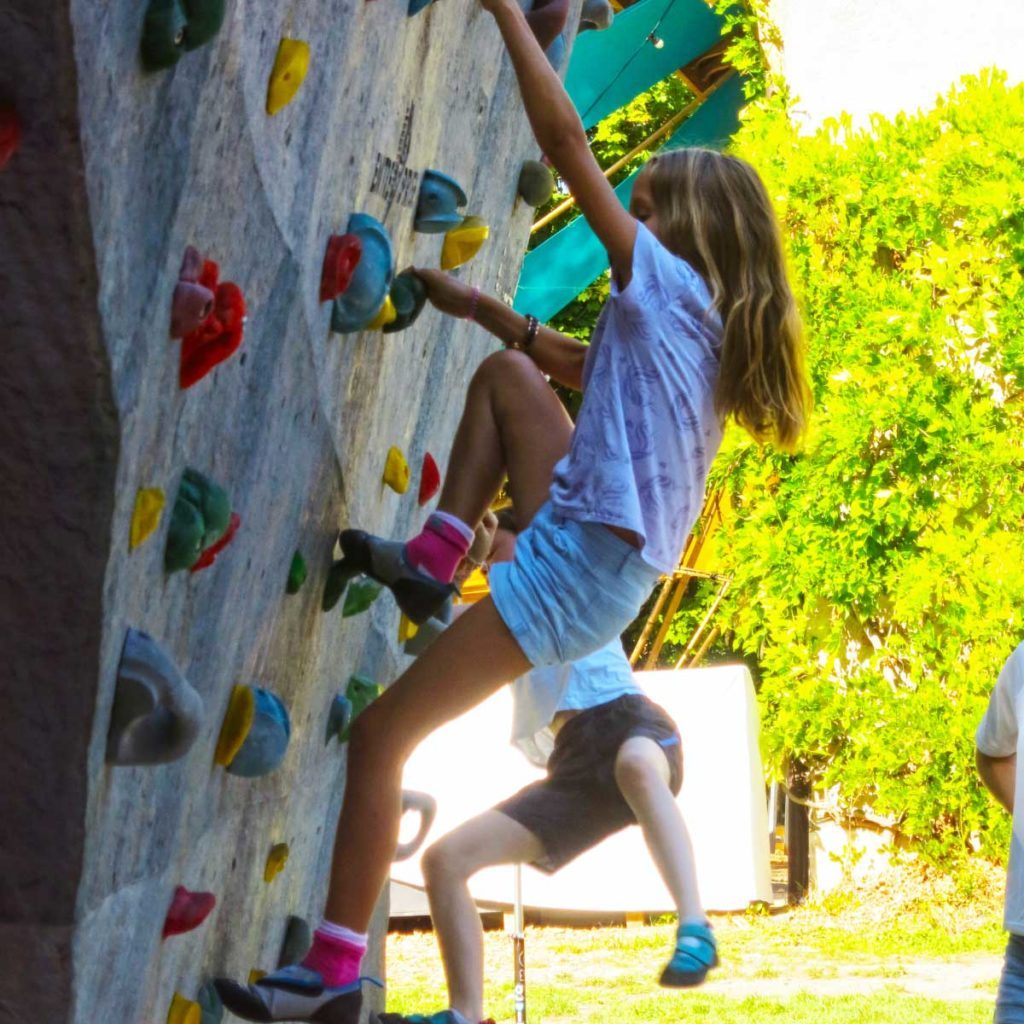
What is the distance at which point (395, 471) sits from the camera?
2889 millimetres

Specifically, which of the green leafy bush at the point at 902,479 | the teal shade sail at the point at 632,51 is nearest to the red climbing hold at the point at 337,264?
the green leafy bush at the point at 902,479

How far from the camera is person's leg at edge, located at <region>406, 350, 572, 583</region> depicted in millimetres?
2875

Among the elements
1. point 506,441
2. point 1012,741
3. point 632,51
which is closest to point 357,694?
point 506,441

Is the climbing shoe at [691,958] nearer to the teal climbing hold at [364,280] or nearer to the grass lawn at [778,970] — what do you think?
the teal climbing hold at [364,280]

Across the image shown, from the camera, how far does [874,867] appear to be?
8758 mm

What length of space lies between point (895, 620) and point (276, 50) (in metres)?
7.24

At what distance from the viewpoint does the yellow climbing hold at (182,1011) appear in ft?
7.63

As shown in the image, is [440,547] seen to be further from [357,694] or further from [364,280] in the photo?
[364,280]

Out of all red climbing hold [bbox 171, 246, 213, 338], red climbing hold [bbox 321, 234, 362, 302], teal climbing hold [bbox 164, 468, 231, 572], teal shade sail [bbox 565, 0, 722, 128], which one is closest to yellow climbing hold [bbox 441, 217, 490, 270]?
red climbing hold [bbox 321, 234, 362, 302]

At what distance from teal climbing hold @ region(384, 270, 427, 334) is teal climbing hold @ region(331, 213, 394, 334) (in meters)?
0.26

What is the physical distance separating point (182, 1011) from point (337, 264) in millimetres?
1071

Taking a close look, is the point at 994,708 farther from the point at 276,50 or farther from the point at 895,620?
the point at 895,620

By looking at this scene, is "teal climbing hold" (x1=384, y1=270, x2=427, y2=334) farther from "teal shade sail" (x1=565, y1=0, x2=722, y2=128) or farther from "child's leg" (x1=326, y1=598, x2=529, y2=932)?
"teal shade sail" (x1=565, y1=0, x2=722, y2=128)

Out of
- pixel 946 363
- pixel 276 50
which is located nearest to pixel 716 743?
pixel 946 363
